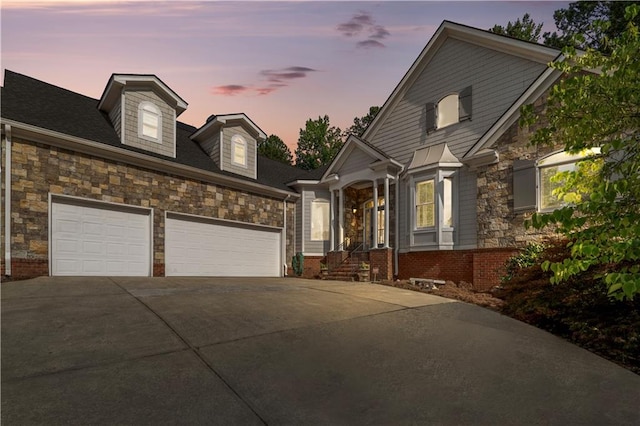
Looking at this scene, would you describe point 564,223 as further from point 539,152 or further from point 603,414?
point 539,152

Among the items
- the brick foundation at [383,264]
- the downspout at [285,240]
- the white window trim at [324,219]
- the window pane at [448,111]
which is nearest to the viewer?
the window pane at [448,111]

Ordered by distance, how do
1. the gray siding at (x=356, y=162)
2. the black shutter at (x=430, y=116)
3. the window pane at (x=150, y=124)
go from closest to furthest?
the window pane at (x=150, y=124) → the black shutter at (x=430, y=116) → the gray siding at (x=356, y=162)

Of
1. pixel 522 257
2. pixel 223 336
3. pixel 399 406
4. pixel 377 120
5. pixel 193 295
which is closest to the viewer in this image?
pixel 399 406

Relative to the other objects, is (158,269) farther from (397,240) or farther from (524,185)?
(524,185)

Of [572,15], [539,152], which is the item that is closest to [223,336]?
[539,152]

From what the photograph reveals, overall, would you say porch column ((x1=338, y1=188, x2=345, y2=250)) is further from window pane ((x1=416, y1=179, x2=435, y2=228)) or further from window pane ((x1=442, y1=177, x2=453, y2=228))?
window pane ((x1=442, y1=177, x2=453, y2=228))

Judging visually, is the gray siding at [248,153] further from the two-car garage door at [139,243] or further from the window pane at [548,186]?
the window pane at [548,186]

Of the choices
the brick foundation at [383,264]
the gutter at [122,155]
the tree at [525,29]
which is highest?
the tree at [525,29]

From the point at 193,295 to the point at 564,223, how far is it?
725 centimetres

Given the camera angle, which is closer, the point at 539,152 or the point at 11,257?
the point at 11,257

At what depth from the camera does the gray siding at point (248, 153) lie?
16.7 meters

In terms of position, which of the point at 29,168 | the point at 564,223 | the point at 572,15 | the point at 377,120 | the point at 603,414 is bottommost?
the point at 603,414

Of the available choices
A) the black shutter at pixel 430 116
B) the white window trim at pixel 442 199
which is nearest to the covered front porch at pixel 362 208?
the black shutter at pixel 430 116

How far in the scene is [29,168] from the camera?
10547mm
